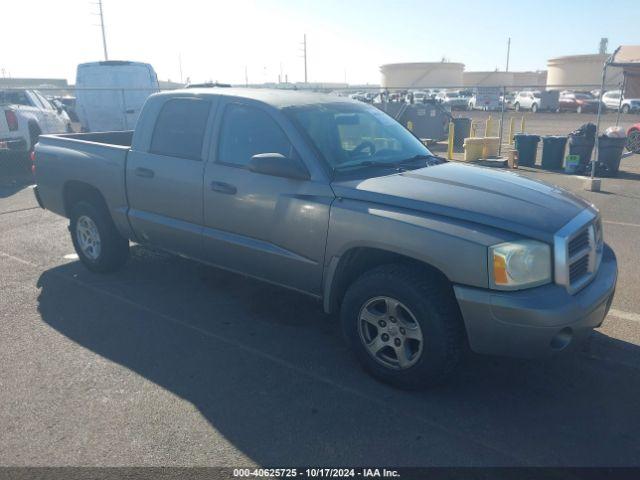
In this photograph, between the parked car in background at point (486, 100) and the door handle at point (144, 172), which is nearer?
the door handle at point (144, 172)

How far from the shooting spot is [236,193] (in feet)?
13.7

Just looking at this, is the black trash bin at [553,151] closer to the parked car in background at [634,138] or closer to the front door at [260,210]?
the parked car in background at [634,138]

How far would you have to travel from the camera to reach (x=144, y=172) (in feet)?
16.0

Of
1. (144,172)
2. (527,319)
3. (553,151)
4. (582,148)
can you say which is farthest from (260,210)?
(553,151)

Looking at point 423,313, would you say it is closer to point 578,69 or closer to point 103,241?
point 103,241

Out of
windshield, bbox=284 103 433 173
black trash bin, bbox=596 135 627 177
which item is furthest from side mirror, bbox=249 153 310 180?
black trash bin, bbox=596 135 627 177

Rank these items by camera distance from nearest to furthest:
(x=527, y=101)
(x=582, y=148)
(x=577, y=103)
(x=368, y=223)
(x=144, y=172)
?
(x=368, y=223), (x=144, y=172), (x=582, y=148), (x=577, y=103), (x=527, y=101)

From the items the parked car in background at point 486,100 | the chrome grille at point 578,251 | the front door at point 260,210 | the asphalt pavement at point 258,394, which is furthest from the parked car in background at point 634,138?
the front door at point 260,210

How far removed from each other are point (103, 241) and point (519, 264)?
13.7 ft

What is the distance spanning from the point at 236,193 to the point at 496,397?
2.35 meters

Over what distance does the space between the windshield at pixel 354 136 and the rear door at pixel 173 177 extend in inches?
37.6

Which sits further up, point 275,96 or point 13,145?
point 275,96

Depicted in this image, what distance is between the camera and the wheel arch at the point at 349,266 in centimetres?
356

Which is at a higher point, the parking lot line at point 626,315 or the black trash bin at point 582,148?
the black trash bin at point 582,148
